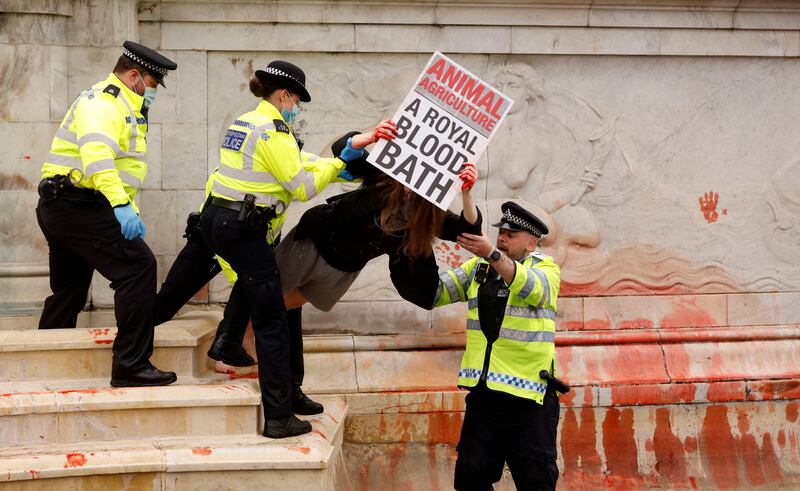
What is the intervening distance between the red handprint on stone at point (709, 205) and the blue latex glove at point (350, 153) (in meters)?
3.37

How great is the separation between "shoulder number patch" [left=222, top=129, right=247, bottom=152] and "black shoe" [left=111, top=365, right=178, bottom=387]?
1400 mm

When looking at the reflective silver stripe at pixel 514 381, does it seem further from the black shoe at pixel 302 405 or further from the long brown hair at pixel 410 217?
the black shoe at pixel 302 405

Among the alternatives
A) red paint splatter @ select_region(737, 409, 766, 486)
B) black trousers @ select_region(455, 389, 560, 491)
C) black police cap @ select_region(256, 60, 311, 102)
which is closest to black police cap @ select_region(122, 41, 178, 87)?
black police cap @ select_region(256, 60, 311, 102)

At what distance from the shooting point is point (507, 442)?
6.30m

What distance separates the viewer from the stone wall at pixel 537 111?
802 centimetres

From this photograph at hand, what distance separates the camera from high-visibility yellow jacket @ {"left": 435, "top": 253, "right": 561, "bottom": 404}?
6160mm

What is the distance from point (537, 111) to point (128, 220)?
3.34 metres

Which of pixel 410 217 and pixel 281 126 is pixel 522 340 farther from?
pixel 281 126

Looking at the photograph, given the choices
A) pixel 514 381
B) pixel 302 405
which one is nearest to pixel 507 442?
pixel 514 381

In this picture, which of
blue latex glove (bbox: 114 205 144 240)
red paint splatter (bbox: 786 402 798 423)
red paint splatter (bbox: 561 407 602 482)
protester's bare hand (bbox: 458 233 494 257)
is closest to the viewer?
protester's bare hand (bbox: 458 233 494 257)

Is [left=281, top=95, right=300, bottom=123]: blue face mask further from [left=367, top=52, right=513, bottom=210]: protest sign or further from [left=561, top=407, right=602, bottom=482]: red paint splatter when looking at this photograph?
[left=561, top=407, right=602, bottom=482]: red paint splatter

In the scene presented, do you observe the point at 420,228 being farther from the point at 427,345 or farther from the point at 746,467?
the point at 746,467

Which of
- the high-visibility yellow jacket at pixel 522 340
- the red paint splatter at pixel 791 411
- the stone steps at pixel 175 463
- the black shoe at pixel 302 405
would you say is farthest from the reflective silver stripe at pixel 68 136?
the red paint splatter at pixel 791 411

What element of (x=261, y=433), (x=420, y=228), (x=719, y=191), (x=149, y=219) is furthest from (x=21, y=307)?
(x=719, y=191)
